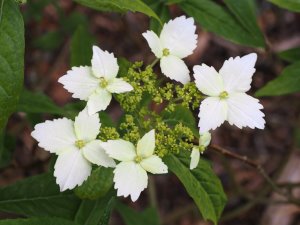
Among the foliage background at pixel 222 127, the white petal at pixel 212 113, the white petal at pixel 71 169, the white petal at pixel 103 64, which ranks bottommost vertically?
the foliage background at pixel 222 127

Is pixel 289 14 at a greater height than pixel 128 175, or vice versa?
pixel 128 175

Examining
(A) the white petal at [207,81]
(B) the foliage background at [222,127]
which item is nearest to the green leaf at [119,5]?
(A) the white petal at [207,81]

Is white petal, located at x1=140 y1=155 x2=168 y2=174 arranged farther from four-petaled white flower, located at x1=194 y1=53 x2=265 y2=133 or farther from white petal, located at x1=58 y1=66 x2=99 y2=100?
white petal, located at x1=58 y1=66 x2=99 y2=100

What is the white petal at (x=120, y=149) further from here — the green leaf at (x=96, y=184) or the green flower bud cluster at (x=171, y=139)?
the green leaf at (x=96, y=184)

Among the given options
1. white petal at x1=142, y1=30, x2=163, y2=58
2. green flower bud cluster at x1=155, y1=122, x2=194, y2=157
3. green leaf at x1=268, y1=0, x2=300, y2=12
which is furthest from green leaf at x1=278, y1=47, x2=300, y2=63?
green flower bud cluster at x1=155, y1=122, x2=194, y2=157

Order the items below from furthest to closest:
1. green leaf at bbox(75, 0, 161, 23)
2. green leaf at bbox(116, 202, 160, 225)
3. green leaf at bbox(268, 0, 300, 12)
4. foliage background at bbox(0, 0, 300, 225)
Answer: foliage background at bbox(0, 0, 300, 225), green leaf at bbox(116, 202, 160, 225), green leaf at bbox(268, 0, 300, 12), green leaf at bbox(75, 0, 161, 23)

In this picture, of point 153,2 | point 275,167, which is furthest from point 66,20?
point 275,167

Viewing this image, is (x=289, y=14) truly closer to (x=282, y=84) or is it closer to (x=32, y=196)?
(x=282, y=84)
